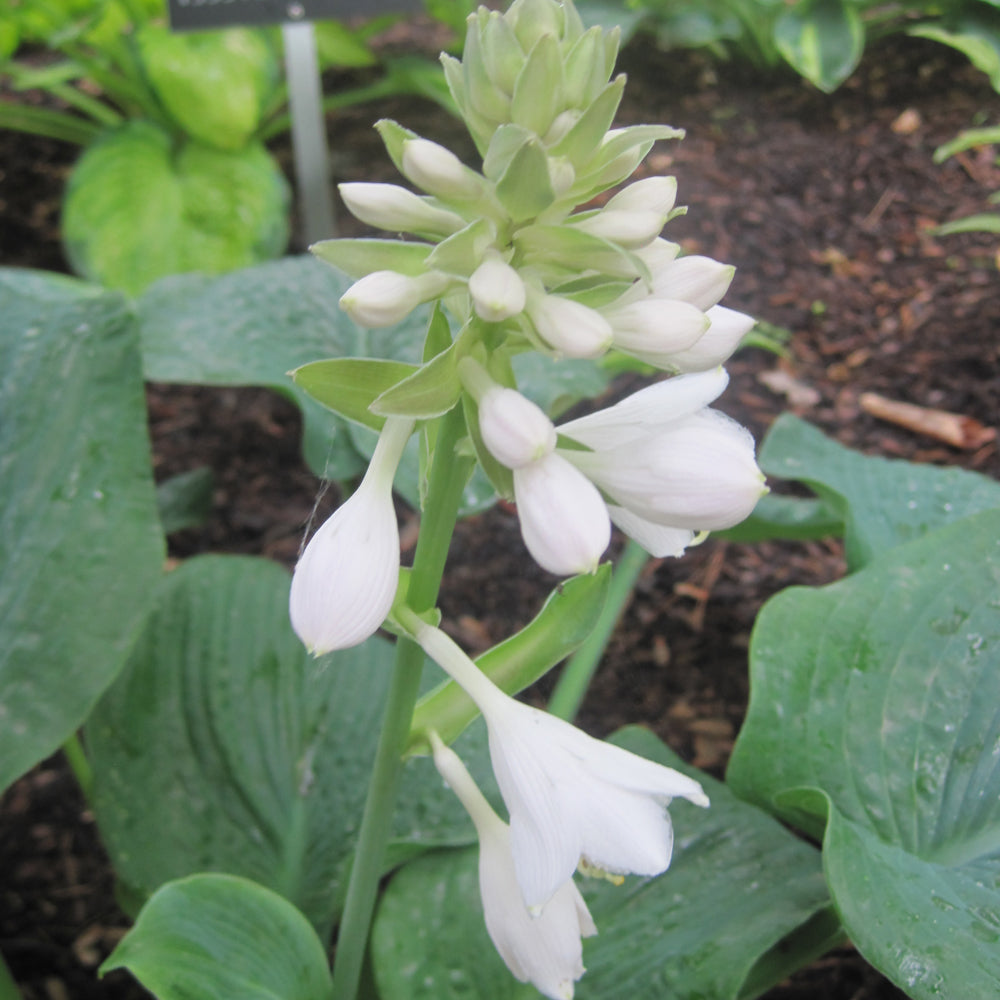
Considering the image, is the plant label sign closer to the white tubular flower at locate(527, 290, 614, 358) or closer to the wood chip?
the wood chip

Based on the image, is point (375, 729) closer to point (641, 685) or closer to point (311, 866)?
point (311, 866)

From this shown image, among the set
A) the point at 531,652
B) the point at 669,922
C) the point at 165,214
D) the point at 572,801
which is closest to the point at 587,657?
the point at 669,922

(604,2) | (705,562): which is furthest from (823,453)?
(604,2)

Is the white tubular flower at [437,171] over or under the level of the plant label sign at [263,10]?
over

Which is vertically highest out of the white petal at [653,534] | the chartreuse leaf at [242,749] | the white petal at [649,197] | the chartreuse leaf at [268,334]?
the white petal at [649,197]

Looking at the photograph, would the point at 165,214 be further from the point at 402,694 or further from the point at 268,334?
the point at 402,694

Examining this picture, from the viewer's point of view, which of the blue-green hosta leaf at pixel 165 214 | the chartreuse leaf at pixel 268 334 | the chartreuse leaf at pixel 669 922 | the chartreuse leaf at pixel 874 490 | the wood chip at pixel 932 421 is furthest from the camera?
the blue-green hosta leaf at pixel 165 214

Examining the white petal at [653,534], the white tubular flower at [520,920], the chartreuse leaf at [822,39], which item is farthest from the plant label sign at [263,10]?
the white tubular flower at [520,920]

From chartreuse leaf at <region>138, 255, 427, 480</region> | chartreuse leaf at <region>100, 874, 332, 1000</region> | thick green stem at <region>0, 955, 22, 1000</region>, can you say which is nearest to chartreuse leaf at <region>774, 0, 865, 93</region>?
chartreuse leaf at <region>138, 255, 427, 480</region>

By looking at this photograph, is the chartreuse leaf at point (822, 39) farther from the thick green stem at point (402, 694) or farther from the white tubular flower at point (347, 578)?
the white tubular flower at point (347, 578)
